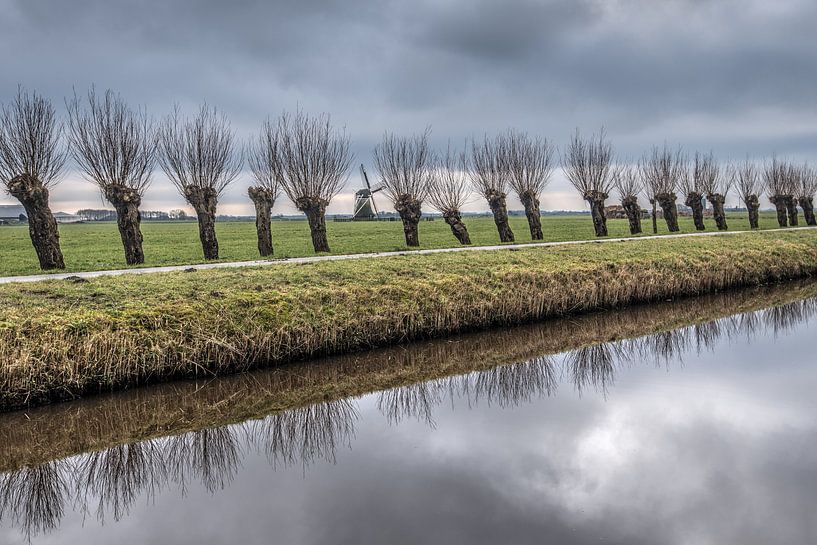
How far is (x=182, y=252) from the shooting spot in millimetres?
36812

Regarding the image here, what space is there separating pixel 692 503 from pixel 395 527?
358 cm

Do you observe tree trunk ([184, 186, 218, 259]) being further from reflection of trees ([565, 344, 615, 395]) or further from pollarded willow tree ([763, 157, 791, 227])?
pollarded willow tree ([763, 157, 791, 227])

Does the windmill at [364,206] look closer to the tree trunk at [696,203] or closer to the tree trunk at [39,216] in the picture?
the tree trunk at [696,203]

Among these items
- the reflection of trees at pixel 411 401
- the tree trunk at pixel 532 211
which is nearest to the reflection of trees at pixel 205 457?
the reflection of trees at pixel 411 401

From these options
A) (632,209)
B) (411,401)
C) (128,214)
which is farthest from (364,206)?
(411,401)

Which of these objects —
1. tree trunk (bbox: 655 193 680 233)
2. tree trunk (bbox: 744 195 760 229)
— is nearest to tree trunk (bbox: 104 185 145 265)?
tree trunk (bbox: 655 193 680 233)

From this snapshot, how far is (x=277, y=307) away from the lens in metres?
14.6

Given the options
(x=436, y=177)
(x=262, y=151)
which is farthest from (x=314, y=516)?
(x=436, y=177)

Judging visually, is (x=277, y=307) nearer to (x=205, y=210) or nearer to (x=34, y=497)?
(x=34, y=497)

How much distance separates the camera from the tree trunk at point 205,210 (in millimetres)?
28250

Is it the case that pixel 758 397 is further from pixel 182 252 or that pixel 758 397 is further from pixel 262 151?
pixel 182 252

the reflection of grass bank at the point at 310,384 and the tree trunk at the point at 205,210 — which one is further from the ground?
the tree trunk at the point at 205,210

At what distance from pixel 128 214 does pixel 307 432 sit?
Result: 18.9 metres

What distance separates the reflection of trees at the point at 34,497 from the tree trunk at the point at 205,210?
20155 millimetres
